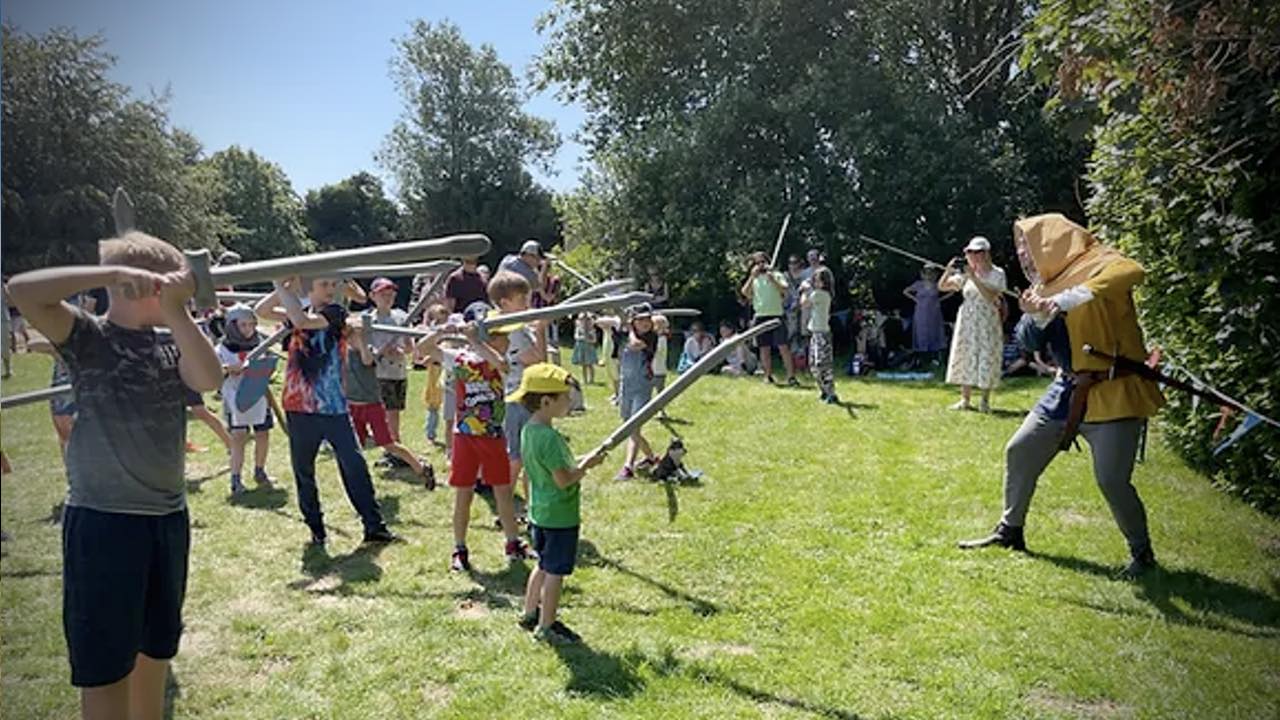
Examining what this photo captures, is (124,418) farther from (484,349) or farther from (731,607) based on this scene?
(731,607)

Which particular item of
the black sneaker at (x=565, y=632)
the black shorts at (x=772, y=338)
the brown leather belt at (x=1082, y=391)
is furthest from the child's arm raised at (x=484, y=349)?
the black shorts at (x=772, y=338)

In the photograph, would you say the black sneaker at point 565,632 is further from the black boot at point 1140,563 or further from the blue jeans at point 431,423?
the blue jeans at point 431,423

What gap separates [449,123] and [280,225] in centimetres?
80

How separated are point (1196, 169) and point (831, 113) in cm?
155

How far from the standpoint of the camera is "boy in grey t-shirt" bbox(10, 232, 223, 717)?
1.85 m

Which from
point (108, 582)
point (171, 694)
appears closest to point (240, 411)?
point (171, 694)

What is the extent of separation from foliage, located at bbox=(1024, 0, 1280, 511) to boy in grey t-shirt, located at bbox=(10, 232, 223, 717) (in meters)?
3.04

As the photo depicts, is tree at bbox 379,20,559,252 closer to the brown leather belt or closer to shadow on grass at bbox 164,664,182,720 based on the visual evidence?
shadow on grass at bbox 164,664,182,720

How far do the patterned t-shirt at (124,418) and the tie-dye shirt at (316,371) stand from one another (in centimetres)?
265

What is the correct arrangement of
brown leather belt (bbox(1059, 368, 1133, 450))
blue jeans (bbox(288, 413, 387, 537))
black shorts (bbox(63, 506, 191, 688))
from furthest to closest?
blue jeans (bbox(288, 413, 387, 537)) → brown leather belt (bbox(1059, 368, 1133, 450)) → black shorts (bbox(63, 506, 191, 688))

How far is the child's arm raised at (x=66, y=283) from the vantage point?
Result: 5.20ft

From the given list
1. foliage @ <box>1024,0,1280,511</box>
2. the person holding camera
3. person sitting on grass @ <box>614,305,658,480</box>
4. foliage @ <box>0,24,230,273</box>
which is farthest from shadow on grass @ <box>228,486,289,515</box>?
foliage @ <box>1024,0,1280,511</box>

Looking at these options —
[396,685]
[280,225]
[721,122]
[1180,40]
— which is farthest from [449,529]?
[1180,40]

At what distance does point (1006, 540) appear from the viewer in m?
4.62
